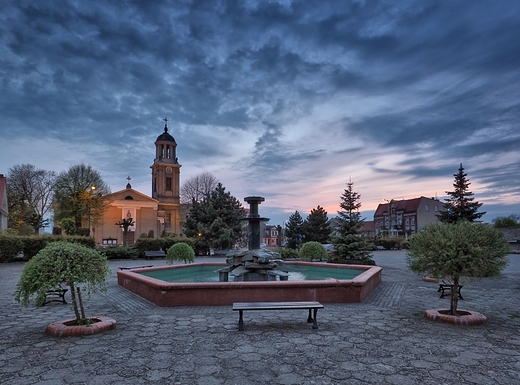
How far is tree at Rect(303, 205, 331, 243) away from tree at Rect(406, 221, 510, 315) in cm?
3564

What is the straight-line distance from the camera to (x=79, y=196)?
40969 mm

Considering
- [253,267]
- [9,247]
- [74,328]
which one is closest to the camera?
[74,328]

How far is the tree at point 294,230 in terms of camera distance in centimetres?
4350

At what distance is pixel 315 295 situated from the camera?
938cm

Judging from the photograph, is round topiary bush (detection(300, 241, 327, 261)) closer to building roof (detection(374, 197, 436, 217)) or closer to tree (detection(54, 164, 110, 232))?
tree (detection(54, 164, 110, 232))

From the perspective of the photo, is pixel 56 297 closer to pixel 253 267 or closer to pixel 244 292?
pixel 244 292

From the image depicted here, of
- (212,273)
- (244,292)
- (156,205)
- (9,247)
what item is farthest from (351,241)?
(156,205)

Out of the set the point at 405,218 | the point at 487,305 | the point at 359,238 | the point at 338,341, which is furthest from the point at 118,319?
the point at 405,218

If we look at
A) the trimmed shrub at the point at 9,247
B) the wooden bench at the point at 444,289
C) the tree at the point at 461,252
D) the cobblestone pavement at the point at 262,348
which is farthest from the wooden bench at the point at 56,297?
the trimmed shrub at the point at 9,247

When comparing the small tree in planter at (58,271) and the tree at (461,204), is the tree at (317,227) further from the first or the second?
the small tree in planter at (58,271)

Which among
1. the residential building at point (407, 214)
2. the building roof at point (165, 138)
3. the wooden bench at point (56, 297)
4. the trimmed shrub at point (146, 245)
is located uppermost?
the building roof at point (165, 138)

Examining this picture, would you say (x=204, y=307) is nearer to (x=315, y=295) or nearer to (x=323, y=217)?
(x=315, y=295)

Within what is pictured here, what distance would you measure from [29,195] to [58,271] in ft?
174

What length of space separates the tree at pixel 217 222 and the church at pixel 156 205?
16.5 m
